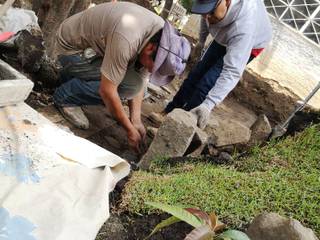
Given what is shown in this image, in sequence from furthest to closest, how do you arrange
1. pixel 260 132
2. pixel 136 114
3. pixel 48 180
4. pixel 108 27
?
pixel 260 132, pixel 136 114, pixel 108 27, pixel 48 180

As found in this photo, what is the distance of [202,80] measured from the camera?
406cm

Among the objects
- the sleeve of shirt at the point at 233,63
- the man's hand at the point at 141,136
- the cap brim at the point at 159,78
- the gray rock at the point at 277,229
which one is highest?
the sleeve of shirt at the point at 233,63

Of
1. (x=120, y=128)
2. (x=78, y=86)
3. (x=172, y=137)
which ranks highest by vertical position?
(x=172, y=137)

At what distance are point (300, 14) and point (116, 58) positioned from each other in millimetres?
4118

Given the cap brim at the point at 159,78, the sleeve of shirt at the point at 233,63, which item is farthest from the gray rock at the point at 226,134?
the cap brim at the point at 159,78

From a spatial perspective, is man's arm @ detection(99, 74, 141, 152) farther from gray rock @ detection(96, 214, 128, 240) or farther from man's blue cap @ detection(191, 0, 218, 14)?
gray rock @ detection(96, 214, 128, 240)

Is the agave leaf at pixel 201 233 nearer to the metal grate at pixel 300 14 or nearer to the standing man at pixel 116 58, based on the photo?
the standing man at pixel 116 58

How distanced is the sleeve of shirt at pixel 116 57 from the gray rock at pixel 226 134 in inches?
57.6

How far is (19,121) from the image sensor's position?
2369mm

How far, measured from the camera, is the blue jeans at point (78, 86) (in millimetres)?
3438

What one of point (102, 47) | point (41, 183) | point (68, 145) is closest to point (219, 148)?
point (102, 47)

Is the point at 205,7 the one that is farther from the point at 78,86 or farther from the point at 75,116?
the point at 75,116

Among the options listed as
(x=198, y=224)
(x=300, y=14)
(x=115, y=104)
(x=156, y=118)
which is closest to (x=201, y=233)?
(x=198, y=224)

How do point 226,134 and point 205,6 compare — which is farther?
point 226,134
